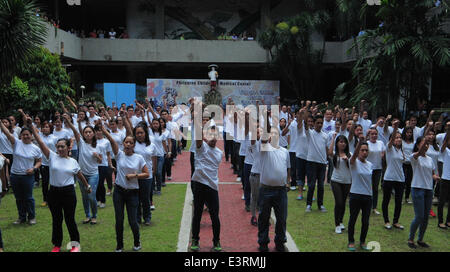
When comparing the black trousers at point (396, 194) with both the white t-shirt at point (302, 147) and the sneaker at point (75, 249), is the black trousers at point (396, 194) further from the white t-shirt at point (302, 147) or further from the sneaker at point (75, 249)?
the sneaker at point (75, 249)

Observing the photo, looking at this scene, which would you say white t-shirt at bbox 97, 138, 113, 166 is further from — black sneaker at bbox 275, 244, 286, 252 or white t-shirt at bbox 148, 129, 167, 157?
black sneaker at bbox 275, 244, 286, 252

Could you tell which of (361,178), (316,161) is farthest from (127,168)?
(316,161)

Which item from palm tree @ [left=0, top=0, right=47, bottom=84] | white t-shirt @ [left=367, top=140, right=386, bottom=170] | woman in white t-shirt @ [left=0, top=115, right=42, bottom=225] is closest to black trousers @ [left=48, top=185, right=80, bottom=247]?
woman in white t-shirt @ [left=0, top=115, right=42, bottom=225]

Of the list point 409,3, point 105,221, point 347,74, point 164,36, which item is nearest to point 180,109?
point 105,221

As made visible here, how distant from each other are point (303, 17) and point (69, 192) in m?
22.8

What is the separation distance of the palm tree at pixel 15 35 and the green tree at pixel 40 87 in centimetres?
428

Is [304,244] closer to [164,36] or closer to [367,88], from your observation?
[367,88]

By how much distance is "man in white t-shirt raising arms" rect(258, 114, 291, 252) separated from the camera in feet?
20.9

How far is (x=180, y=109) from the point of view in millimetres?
15609

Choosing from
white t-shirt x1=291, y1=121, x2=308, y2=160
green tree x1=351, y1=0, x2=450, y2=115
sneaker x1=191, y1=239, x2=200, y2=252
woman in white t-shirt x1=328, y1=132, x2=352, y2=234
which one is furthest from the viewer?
green tree x1=351, y1=0, x2=450, y2=115

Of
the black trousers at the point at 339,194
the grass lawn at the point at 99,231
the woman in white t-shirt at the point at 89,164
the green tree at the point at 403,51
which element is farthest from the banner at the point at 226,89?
the black trousers at the point at 339,194

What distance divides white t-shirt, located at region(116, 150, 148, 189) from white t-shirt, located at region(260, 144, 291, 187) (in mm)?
1811

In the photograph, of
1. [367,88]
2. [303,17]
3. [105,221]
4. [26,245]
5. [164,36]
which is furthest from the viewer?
[164,36]

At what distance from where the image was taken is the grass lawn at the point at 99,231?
677 cm
